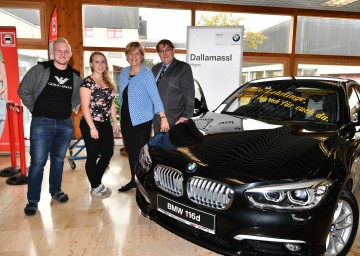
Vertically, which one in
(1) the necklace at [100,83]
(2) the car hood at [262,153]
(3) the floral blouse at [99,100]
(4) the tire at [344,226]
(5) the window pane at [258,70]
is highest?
(5) the window pane at [258,70]

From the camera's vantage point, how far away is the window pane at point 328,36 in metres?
7.07

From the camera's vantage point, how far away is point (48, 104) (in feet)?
8.78

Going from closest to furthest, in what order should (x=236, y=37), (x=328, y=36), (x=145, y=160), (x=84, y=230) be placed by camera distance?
(x=145, y=160), (x=84, y=230), (x=236, y=37), (x=328, y=36)

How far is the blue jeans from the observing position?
2.67 metres

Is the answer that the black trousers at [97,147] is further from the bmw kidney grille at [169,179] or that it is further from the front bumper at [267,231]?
the front bumper at [267,231]

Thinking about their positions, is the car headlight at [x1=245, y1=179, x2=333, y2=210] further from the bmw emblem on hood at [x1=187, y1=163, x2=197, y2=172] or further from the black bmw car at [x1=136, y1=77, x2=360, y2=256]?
the bmw emblem on hood at [x1=187, y1=163, x2=197, y2=172]

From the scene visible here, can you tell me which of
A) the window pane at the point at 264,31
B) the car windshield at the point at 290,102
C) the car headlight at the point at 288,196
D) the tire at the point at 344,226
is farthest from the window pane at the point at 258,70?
the car headlight at the point at 288,196

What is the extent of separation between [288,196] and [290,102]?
1.32 meters

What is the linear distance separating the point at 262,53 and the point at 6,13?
555cm

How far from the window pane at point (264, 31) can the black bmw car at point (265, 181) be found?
4.63 metres

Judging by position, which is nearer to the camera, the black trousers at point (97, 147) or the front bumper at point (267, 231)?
the front bumper at point (267, 231)

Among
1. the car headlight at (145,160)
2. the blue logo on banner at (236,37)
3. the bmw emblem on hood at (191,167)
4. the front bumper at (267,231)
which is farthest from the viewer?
the blue logo on banner at (236,37)

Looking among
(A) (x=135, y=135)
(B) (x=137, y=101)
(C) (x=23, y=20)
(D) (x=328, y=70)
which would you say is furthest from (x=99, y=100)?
(D) (x=328, y=70)

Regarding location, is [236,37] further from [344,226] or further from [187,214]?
[187,214]
